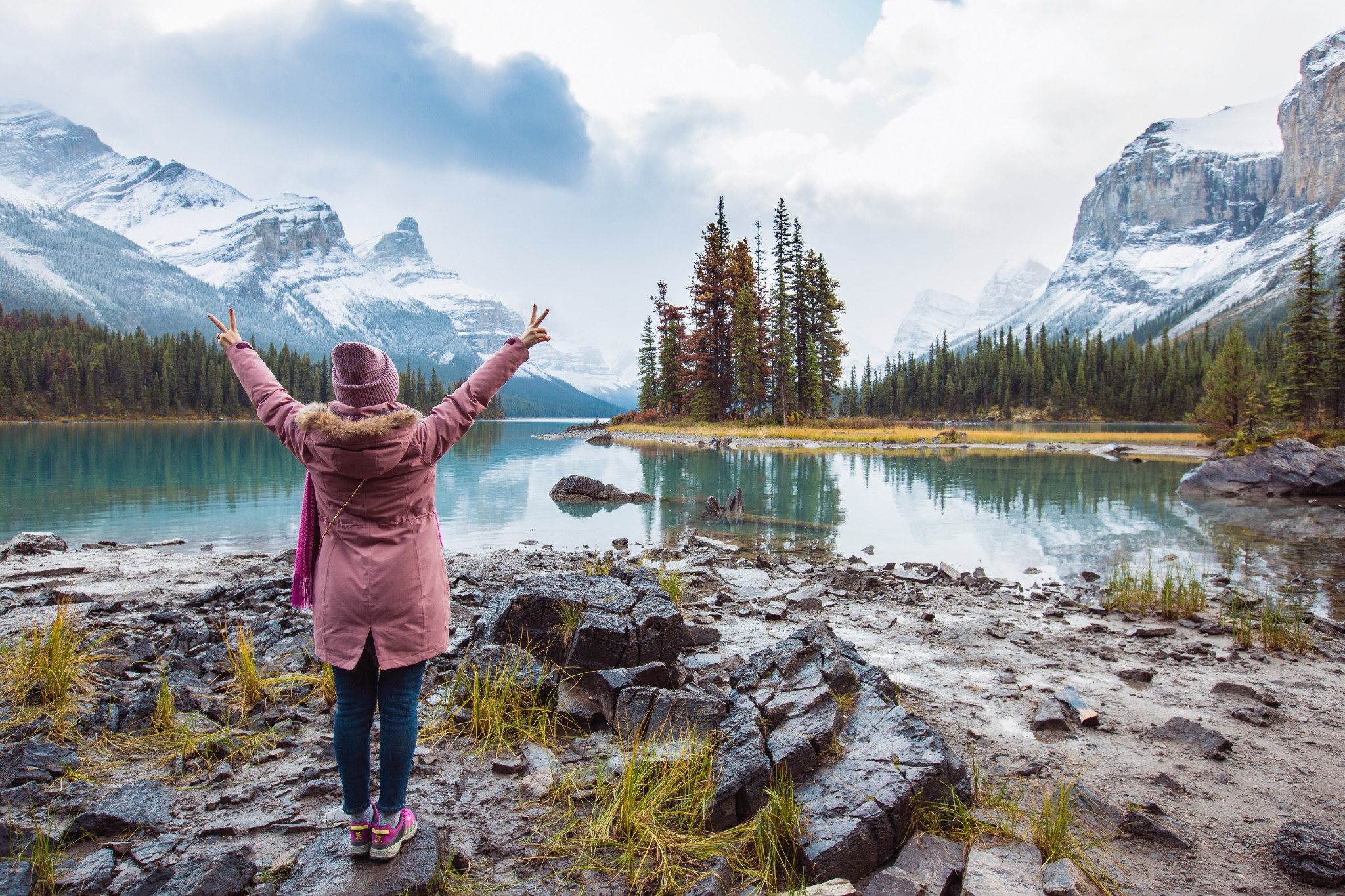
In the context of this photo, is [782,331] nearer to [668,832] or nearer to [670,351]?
[670,351]

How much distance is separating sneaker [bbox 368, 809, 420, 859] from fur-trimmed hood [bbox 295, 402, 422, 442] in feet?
6.44

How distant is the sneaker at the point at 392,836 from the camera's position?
3135mm

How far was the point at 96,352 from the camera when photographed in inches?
3925

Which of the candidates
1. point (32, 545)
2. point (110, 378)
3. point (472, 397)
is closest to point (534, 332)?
point (472, 397)

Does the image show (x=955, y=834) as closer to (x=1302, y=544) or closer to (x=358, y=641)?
(x=358, y=641)

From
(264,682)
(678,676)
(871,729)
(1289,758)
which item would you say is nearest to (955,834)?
(871,729)

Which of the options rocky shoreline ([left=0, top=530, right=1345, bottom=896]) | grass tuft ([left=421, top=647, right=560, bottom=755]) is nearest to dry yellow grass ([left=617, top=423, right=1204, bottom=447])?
rocky shoreline ([left=0, top=530, right=1345, bottom=896])

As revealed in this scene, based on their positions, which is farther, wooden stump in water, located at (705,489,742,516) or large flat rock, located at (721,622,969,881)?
wooden stump in water, located at (705,489,742,516)

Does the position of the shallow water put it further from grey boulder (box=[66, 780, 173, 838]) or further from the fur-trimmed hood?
the fur-trimmed hood

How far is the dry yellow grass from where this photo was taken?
162 feet

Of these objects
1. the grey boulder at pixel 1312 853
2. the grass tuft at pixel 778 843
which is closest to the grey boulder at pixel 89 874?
the grass tuft at pixel 778 843

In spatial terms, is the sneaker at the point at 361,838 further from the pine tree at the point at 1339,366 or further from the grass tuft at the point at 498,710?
the pine tree at the point at 1339,366

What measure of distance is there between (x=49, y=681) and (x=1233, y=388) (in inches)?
2207

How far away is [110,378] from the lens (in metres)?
100
